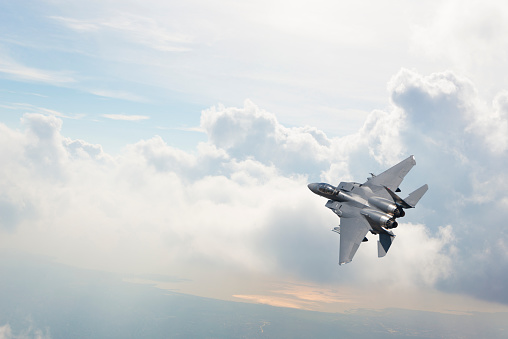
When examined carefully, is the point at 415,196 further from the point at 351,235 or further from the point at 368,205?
the point at 351,235

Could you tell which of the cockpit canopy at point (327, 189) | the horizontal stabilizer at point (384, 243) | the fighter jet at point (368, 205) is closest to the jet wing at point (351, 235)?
the fighter jet at point (368, 205)

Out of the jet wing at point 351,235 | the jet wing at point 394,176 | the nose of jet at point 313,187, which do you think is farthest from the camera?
the nose of jet at point 313,187

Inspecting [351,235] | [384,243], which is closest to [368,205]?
[351,235]

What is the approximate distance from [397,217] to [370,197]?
19.8ft

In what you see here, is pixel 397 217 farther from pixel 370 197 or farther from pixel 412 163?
pixel 412 163

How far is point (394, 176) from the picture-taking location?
6112cm

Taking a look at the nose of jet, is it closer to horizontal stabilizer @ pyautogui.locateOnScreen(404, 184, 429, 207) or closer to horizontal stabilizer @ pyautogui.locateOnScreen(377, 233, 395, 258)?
horizontal stabilizer @ pyautogui.locateOnScreen(377, 233, 395, 258)

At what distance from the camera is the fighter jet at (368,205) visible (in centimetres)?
5278

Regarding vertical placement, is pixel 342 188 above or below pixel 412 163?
below

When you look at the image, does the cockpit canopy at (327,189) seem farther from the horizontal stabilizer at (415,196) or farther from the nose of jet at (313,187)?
the horizontal stabilizer at (415,196)

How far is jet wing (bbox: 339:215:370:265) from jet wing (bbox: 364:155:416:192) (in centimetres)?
868

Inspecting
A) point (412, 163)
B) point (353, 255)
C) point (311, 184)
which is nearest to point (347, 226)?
point (353, 255)

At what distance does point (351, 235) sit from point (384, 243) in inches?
207

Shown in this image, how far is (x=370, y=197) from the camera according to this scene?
191 ft
